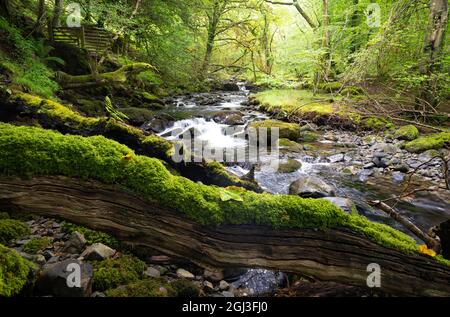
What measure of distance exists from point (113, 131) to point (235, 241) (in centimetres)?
322

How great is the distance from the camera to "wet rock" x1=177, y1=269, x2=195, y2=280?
288cm

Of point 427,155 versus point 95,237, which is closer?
point 95,237

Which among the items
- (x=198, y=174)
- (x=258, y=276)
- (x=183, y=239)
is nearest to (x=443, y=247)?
(x=258, y=276)

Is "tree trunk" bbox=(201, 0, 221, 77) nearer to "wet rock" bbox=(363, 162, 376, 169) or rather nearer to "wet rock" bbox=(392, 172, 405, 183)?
"wet rock" bbox=(363, 162, 376, 169)

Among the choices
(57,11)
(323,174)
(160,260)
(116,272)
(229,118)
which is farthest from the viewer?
(229,118)

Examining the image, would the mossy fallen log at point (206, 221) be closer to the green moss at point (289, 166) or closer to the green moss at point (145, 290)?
the green moss at point (145, 290)

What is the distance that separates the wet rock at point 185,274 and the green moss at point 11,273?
1313 mm

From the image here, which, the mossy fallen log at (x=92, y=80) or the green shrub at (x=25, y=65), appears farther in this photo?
the mossy fallen log at (x=92, y=80)

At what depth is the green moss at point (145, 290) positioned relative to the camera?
237 cm

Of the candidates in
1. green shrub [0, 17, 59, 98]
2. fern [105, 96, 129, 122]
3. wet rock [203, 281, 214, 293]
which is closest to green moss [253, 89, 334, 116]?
fern [105, 96, 129, 122]

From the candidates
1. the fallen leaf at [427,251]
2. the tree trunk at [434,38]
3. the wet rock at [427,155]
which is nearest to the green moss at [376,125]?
the tree trunk at [434,38]

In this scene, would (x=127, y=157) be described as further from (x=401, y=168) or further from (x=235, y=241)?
(x=401, y=168)

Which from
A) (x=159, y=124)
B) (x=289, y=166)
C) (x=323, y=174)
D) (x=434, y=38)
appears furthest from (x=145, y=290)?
(x=434, y=38)

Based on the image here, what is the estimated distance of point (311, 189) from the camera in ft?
20.1
